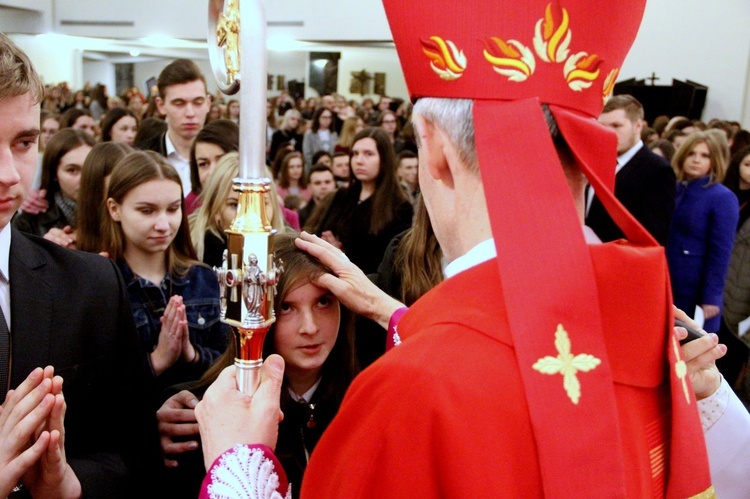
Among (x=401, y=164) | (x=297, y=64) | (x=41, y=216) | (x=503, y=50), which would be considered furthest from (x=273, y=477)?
(x=297, y=64)

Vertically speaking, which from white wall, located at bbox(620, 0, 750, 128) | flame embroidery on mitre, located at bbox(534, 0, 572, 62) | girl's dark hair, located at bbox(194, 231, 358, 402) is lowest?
girl's dark hair, located at bbox(194, 231, 358, 402)

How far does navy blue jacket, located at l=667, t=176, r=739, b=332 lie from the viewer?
4.45 m

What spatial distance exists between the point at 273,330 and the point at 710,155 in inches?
156

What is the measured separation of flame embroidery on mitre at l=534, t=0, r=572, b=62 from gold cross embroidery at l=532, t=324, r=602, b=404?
38cm

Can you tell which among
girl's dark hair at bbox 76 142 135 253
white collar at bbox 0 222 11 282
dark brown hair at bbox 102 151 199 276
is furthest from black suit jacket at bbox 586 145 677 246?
white collar at bbox 0 222 11 282

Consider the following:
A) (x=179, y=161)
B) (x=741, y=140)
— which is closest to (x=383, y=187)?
(x=179, y=161)

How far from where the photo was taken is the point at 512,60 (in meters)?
1.08

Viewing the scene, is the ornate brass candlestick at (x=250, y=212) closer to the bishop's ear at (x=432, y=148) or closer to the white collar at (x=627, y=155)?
the bishop's ear at (x=432, y=148)

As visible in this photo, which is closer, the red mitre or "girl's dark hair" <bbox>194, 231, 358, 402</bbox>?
the red mitre

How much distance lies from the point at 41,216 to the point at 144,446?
227 centimetres

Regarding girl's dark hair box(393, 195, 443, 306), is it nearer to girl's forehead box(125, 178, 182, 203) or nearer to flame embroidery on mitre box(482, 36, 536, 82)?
girl's forehead box(125, 178, 182, 203)

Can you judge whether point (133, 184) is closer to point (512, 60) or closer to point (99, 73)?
point (512, 60)

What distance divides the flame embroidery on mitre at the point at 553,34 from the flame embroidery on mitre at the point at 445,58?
109 millimetres

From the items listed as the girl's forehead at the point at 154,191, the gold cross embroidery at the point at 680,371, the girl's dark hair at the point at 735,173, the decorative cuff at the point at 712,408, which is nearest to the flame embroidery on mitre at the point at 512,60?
the gold cross embroidery at the point at 680,371
